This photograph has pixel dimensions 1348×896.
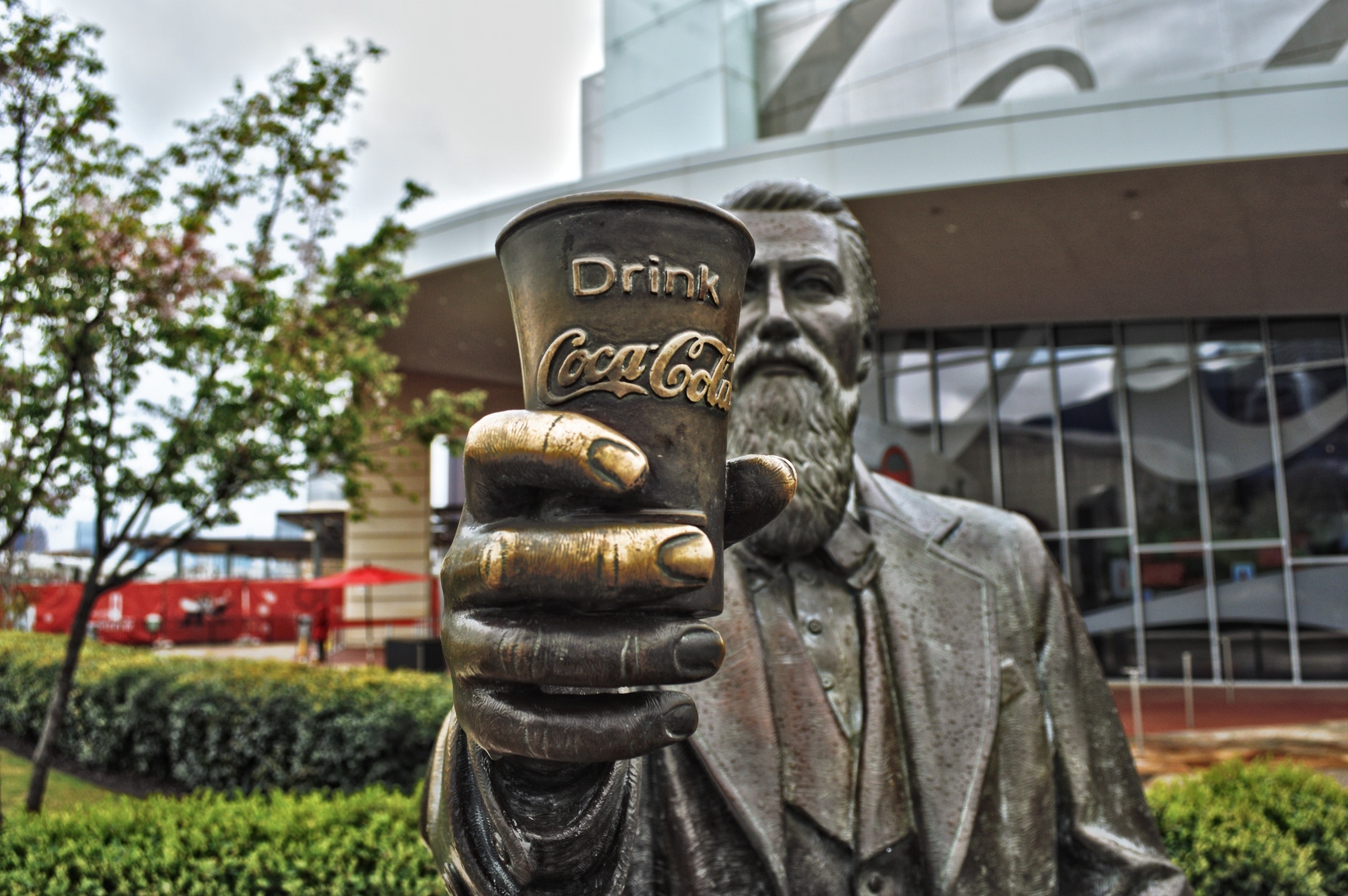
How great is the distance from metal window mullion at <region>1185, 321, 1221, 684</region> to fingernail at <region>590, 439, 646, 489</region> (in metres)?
17.4

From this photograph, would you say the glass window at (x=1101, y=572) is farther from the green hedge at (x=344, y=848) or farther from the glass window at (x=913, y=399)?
the green hedge at (x=344, y=848)

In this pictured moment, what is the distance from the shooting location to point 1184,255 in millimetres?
13969

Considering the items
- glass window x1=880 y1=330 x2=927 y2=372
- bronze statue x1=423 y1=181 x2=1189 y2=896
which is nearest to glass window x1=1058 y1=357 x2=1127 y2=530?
glass window x1=880 y1=330 x2=927 y2=372

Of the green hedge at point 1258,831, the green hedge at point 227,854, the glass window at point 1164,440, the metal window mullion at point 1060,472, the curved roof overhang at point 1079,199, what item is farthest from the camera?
the metal window mullion at point 1060,472

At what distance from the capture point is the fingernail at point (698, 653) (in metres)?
0.99

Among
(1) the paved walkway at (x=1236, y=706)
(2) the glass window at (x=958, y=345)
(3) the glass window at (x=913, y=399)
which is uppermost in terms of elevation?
(2) the glass window at (x=958, y=345)

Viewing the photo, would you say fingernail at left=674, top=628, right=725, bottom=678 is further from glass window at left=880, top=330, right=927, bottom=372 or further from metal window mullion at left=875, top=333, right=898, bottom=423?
glass window at left=880, top=330, right=927, bottom=372

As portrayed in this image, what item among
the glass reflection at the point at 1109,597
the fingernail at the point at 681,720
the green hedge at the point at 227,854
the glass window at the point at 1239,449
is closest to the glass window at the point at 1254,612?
the glass window at the point at 1239,449

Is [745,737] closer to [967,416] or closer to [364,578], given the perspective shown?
[967,416]

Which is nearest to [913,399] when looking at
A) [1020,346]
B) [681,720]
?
[1020,346]

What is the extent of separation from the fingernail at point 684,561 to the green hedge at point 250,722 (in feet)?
22.3

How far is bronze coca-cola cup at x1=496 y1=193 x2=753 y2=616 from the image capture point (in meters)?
1.01

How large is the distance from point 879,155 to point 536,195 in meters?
4.56

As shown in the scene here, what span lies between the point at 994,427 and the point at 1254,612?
5.01m
